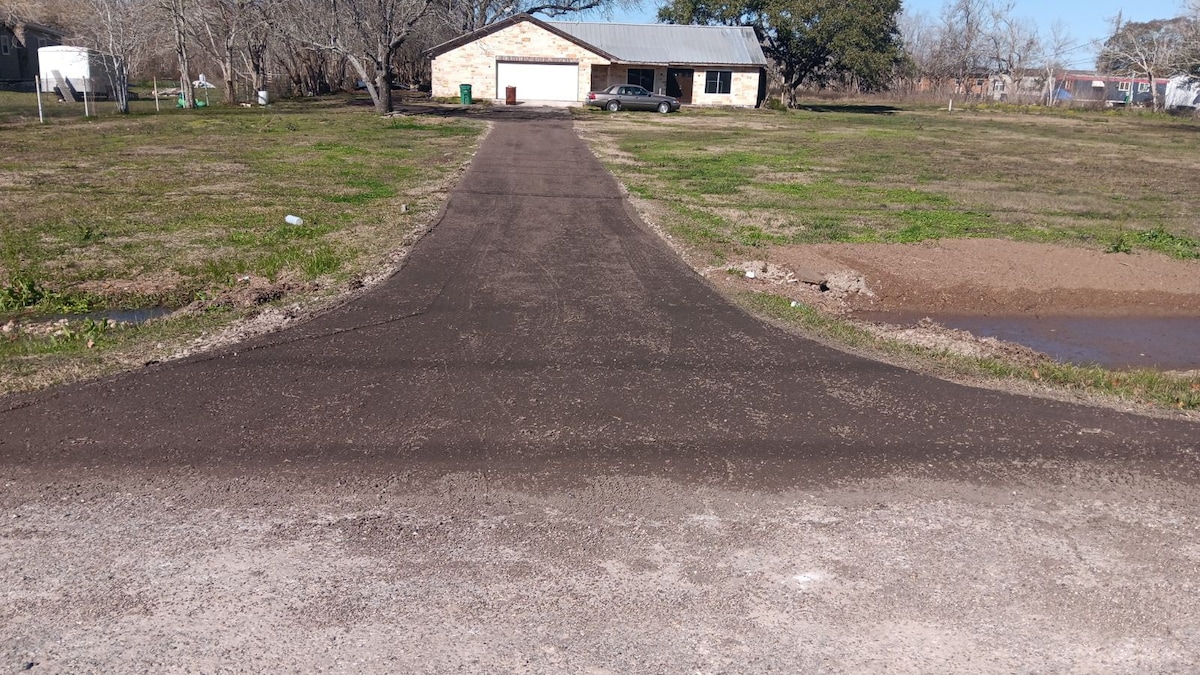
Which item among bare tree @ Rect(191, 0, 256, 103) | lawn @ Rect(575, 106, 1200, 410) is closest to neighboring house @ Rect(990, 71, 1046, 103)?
lawn @ Rect(575, 106, 1200, 410)

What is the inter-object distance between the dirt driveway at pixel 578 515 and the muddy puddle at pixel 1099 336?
2911mm

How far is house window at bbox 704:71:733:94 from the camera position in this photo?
54719 millimetres

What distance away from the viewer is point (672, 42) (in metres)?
55.7

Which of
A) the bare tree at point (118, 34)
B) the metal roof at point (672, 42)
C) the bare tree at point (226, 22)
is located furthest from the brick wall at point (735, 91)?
the bare tree at point (118, 34)

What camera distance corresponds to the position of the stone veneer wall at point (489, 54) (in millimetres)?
50656

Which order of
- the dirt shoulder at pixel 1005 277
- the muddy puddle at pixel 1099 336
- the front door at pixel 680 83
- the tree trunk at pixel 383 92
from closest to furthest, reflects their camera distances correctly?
the muddy puddle at pixel 1099 336, the dirt shoulder at pixel 1005 277, the tree trunk at pixel 383 92, the front door at pixel 680 83

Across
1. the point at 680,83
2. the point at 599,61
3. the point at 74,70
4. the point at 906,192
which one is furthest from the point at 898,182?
the point at 74,70

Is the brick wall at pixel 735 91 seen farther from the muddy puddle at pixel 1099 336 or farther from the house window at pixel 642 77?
the muddy puddle at pixel 1099 336

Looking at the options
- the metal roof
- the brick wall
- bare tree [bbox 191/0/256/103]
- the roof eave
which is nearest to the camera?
bare tree [bbox 191/0/256/103]

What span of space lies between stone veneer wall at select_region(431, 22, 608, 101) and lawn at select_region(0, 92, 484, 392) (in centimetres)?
2299

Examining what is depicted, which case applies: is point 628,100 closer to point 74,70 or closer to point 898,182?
point 74,70

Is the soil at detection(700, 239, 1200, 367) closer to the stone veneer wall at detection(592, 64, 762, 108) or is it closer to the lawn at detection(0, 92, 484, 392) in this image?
the lawn at detection(0, 92, 484, 392)

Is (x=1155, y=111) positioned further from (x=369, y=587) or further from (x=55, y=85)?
(x=369, y=587)

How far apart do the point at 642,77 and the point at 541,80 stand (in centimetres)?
678
